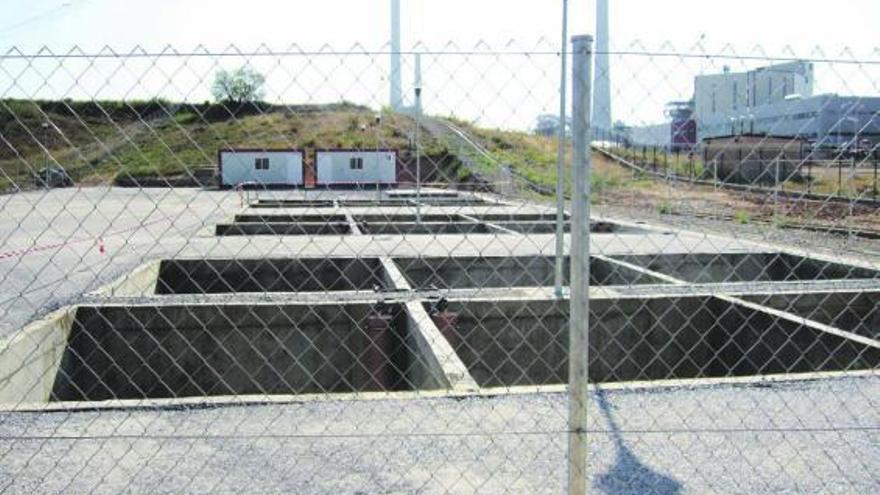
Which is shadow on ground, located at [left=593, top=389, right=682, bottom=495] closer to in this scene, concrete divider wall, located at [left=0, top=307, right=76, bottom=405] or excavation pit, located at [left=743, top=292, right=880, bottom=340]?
concrete divider wall, located at [left=0, top=307, right=76, bottom=405]

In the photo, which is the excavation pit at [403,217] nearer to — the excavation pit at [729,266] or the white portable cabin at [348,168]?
the excavation pit at [729,266]

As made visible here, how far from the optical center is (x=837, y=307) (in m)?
10.9

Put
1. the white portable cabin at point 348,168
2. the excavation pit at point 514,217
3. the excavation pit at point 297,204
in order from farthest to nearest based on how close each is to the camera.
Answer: the white portable cabin at point 348,168 → the excavation pit at point 297,204 → the excavation pit at point 514,217

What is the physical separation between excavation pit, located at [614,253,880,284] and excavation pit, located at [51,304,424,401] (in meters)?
6.39

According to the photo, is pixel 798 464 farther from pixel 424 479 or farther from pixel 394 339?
pixel 394 339

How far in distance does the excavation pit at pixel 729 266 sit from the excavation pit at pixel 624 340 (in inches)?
143

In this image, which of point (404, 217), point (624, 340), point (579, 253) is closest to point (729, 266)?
point (624, 340)

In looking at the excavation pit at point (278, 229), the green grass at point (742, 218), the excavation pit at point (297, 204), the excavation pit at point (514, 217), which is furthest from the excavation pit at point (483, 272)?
the excavation pit at point (297, 204)

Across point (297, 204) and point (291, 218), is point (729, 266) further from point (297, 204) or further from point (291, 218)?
point (297, 204)

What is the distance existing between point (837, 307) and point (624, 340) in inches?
113

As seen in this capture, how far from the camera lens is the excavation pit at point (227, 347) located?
9867 mm

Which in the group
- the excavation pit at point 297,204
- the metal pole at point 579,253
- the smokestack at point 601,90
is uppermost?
the smokestack at point 601,90

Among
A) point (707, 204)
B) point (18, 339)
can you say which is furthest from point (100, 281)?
point (707, 204)

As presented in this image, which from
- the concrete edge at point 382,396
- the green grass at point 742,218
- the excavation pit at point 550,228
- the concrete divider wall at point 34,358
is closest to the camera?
the concrete edge at point 382,396
